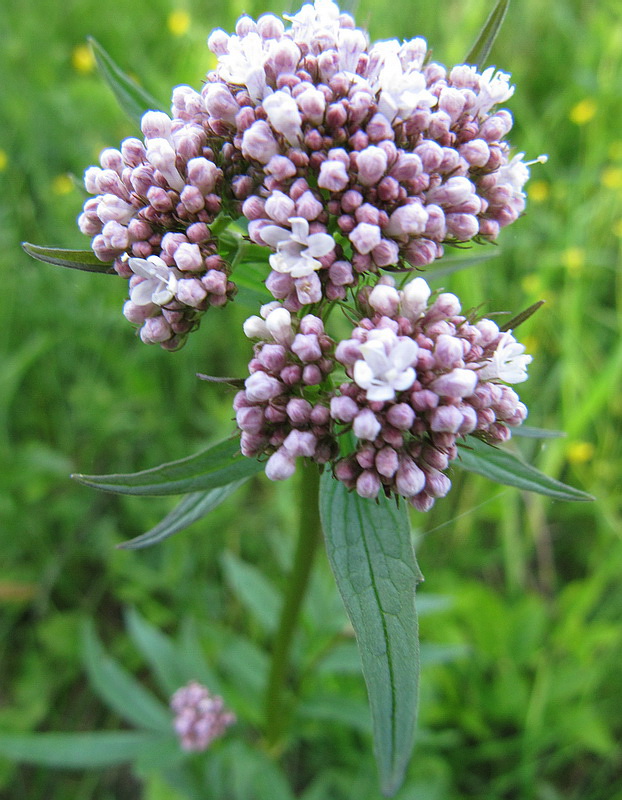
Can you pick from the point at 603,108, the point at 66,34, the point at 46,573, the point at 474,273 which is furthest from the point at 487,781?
the point at 66,34

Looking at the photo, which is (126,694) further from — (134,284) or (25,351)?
(134,284)

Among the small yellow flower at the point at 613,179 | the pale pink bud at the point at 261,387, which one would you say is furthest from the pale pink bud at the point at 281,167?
the small yellow flower at the point at 613,179

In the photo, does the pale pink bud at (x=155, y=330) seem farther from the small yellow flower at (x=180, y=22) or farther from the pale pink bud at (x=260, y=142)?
the small yellow flower at (x=180, y=22)

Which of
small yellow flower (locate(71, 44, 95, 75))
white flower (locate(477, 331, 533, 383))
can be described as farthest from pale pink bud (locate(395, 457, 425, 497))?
small yellow flower (locate(71, 44, 95, 75))

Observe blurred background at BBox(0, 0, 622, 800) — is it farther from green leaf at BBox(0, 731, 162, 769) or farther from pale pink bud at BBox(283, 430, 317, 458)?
pale pink bud at BBox(283, 430, 317, 458)

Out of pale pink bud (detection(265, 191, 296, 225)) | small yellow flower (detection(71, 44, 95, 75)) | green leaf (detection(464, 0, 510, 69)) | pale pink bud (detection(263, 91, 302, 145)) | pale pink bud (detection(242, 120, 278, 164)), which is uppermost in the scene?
small yellow flower (detection(71, 44, 95, 75))

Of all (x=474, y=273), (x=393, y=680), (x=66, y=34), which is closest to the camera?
(x=393, y=680)
